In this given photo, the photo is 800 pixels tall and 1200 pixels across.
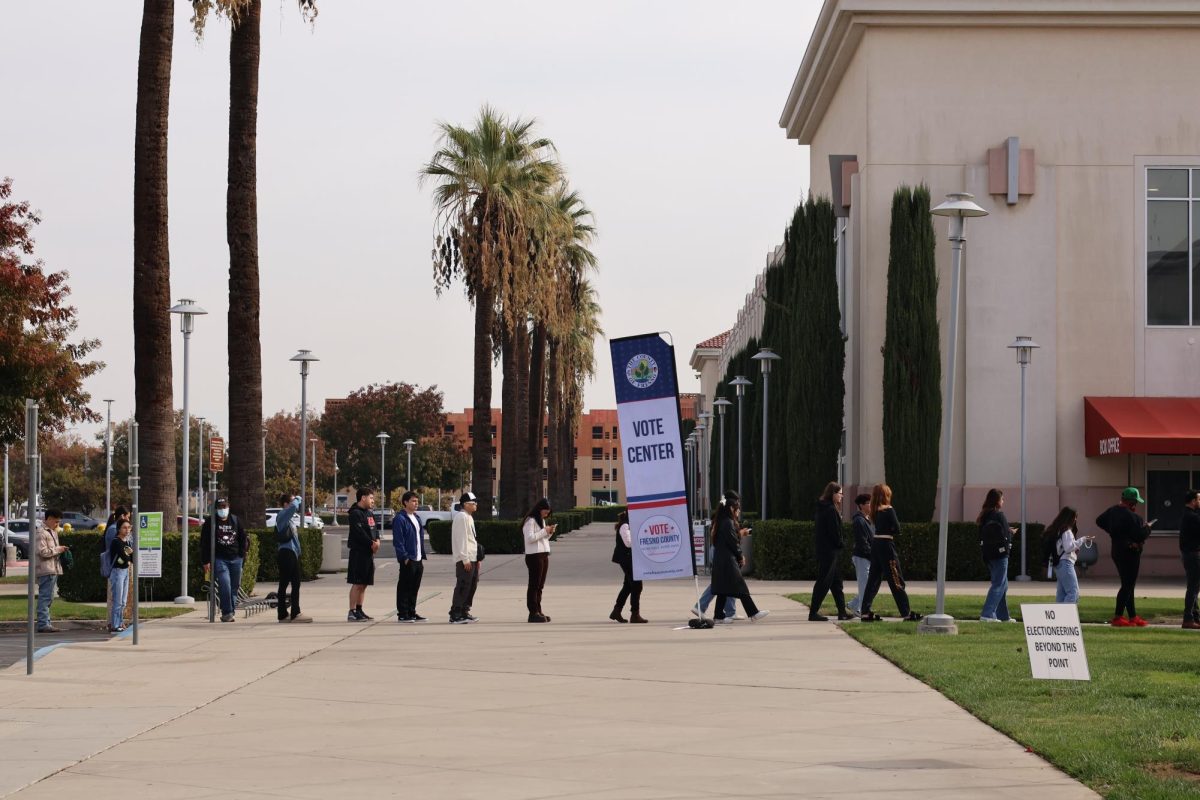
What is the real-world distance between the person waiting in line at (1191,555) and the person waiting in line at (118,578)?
1391 centimetres

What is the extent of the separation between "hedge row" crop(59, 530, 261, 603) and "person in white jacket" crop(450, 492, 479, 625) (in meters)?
5.88

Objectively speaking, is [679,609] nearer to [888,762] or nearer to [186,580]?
[186,580]

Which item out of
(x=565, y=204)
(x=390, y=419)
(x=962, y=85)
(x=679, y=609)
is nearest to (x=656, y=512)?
(x=679, y=609)

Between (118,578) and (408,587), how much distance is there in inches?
153

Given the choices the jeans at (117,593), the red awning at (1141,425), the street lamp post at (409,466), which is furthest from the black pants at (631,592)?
the street lamp post at (409,466)

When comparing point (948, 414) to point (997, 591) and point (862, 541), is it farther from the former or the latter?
point (997, 591)

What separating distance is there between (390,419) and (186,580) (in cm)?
8563

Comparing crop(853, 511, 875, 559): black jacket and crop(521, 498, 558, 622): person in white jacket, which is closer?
crop(853, 511, 875, 559): black jacket

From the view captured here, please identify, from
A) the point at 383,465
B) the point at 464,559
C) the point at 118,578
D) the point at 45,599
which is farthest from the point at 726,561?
the point at 383,465

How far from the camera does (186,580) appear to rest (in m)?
25.7

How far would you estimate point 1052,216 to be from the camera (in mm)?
35000

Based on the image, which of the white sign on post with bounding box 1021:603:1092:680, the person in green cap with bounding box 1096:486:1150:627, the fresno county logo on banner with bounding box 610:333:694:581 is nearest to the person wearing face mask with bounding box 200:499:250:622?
the fresno county logo on banner with bounding box 610:333:694:581

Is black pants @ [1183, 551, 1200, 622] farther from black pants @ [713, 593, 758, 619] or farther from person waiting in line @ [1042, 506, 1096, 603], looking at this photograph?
black pants @ [713, 593, 758, 619]

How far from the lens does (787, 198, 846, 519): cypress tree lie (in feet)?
118
